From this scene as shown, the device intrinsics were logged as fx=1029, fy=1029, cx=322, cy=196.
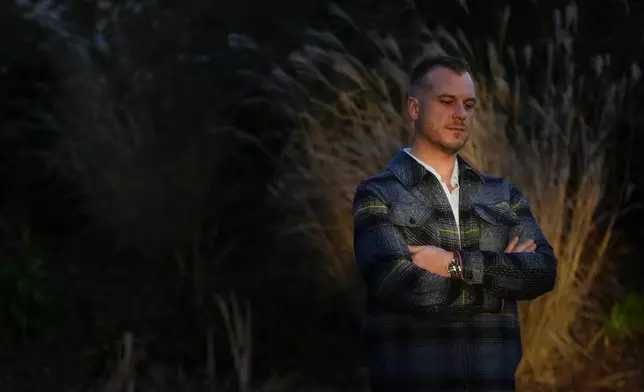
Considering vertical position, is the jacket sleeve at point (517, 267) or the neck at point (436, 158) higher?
the neck at point (436, 158)

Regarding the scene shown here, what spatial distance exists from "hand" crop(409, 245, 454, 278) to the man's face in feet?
0.73

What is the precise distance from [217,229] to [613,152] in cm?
266

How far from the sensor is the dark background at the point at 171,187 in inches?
247

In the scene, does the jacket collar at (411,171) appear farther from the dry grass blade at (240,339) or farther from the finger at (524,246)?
the dry grass blade at (240,339)

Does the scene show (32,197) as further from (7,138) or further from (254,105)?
(254,105)

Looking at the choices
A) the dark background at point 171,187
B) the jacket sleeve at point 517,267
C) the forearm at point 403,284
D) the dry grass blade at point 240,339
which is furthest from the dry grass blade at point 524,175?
the forearm at point 403,284

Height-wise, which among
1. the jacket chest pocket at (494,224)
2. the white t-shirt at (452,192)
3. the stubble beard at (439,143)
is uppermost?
the stubble beard at (439,143)

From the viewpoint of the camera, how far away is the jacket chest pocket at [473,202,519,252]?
89.8 inches

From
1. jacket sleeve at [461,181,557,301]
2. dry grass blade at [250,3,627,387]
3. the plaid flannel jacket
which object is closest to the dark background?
dry grass blade at [250,3,627,387]

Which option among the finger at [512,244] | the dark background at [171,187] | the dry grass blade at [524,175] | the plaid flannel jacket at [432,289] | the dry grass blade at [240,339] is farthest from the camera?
the dark background at [171,187]

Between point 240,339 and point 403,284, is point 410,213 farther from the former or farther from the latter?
point 240,339

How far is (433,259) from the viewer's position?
2238 mm

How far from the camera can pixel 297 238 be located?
652 cm

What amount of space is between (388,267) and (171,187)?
4.63 m
